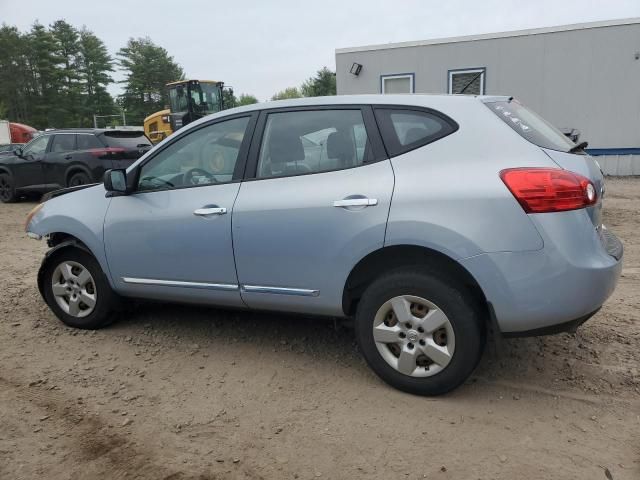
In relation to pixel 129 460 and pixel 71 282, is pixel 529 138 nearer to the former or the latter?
pixel 129 460

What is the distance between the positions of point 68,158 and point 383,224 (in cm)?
998

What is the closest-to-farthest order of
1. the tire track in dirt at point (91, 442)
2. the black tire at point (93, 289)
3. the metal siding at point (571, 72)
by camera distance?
the tire track in dirt at point (91, 442), the black tire at point (93, 289), the metal siding at point (571, 72)

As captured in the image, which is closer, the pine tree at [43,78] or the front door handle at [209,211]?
the front door handle at [209,211]

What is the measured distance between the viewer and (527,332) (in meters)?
2.73

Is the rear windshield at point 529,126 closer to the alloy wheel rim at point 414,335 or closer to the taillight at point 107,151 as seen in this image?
the alloy wheel rim at point 414,335

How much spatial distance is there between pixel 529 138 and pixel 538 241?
2.02 ft

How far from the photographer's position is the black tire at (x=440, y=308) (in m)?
2.80

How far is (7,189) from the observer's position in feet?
40.4

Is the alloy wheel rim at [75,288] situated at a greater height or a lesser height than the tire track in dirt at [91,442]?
greater

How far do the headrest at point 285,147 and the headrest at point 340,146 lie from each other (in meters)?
0.21

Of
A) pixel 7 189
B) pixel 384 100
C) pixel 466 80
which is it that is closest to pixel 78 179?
pixel 7 189

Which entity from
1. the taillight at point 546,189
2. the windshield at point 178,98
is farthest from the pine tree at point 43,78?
the taillight at point 546,189

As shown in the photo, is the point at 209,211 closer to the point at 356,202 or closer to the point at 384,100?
the point at 356,202

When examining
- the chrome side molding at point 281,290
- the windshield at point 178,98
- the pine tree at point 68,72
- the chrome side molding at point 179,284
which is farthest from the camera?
the pine tree at point 68,72
